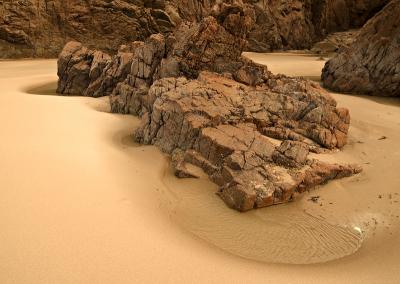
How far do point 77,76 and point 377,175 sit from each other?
6.96m

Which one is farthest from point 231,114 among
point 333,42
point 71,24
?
point 333,42

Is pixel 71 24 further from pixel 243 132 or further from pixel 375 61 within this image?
pixel 243 132

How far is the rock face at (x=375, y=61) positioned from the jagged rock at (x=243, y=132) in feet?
10.6

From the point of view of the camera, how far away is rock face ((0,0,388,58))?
14.6 meters

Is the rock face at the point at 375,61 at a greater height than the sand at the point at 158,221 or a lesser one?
greater

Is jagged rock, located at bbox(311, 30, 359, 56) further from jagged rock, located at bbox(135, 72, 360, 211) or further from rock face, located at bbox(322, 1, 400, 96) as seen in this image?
jagged rock, located at bbox(135, 72, 360, 211)

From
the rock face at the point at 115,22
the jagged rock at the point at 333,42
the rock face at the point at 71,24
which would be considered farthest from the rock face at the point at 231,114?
the jagged rock at the point at 333,42

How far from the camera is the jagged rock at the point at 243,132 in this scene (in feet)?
13.2

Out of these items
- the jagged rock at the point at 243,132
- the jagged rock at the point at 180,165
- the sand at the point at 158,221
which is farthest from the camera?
the jagged rock at the point at 180,165

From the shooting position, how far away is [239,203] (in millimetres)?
3791

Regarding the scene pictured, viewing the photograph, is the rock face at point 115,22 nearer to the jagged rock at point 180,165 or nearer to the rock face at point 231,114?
the rock face at point 231,114

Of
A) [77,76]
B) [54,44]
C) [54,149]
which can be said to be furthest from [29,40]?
[54,149]

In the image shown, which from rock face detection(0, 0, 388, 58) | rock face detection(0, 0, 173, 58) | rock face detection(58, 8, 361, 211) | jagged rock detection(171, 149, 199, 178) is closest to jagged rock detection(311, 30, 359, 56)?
rock face detection(0, 0, 388, 58)

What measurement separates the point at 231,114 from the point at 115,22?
471 inches
